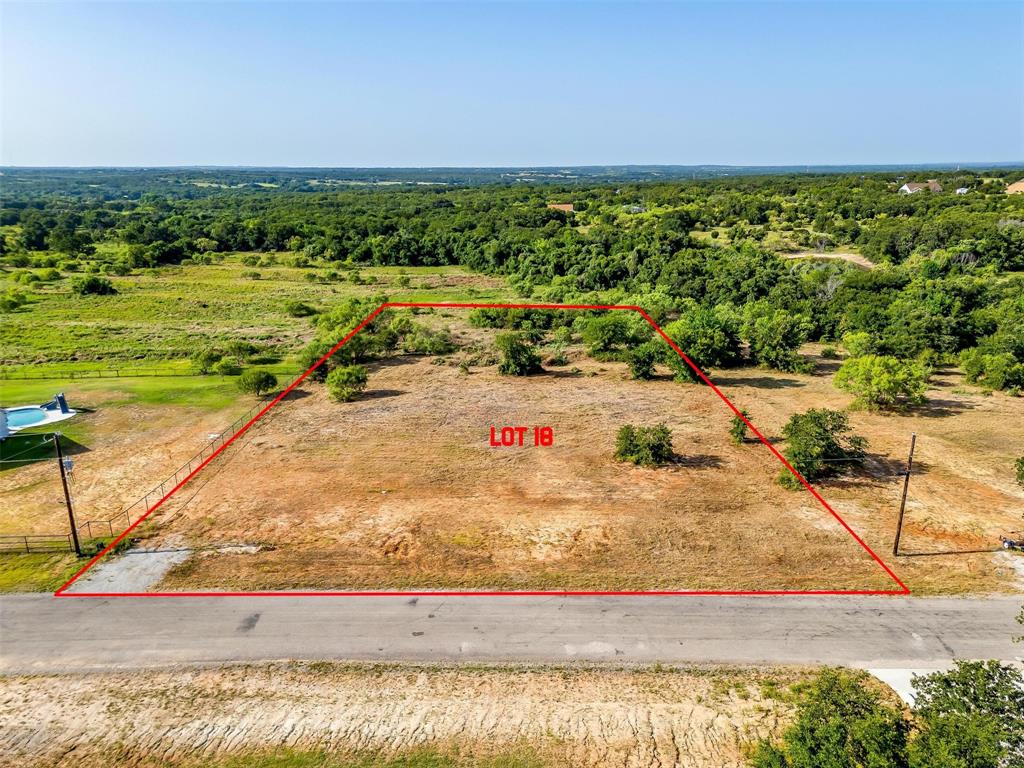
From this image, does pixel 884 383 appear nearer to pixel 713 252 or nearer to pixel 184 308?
pixel 713 252

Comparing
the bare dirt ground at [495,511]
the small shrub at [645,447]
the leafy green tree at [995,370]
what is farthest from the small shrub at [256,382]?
the leafy green tree at [995,370]

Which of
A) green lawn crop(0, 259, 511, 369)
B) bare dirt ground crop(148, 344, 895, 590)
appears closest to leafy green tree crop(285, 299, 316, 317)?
green lawn crop(0, 259, 511, 369)

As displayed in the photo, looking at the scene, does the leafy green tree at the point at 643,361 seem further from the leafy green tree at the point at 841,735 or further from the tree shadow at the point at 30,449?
the tree shadow at the point at 30,449

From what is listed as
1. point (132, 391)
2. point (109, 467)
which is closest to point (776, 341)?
point (109, 467)

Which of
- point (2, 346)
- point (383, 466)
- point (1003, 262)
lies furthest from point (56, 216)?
point (1003, 262)

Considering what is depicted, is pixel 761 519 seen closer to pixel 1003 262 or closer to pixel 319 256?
pixel 1003 262

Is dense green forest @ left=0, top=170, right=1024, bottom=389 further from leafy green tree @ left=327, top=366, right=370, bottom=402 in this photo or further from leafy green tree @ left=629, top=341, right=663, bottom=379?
leafy green tree @ left=327, top=366, right=370, bottom=402

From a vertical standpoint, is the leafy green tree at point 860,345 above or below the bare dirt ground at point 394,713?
above
